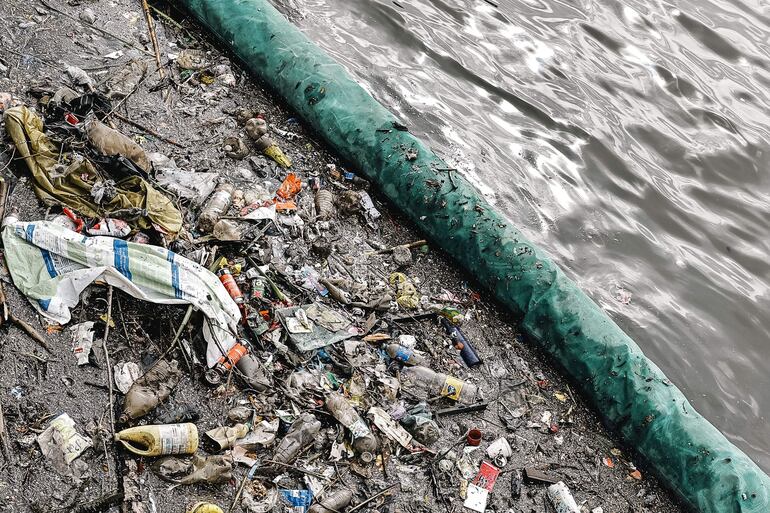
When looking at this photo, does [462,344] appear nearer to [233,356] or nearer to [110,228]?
[233,356]

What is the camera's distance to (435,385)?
376 cm

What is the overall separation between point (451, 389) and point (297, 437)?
3.21 feet

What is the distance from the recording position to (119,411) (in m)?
3.02

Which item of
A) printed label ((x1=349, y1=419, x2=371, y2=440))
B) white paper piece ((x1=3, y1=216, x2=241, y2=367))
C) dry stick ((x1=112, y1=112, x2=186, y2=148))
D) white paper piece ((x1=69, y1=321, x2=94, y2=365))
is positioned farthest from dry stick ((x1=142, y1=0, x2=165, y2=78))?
printed label ((x1=349, y1=419, x2=371, y2=440))

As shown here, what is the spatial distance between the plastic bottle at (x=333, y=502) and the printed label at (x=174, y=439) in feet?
2.11

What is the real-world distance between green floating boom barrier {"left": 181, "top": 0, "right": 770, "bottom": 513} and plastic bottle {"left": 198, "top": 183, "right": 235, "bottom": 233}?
986mm

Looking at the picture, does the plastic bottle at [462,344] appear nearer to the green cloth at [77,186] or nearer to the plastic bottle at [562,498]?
the plastic bottle at [562,498]

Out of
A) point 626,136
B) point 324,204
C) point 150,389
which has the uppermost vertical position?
point 626,136

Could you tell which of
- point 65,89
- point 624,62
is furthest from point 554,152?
point 65,89

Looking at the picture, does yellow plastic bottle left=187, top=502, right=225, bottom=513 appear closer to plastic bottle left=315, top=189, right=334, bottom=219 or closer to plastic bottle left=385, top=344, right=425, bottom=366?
plastic bottle left=385, top=344, right=425, bottom=366

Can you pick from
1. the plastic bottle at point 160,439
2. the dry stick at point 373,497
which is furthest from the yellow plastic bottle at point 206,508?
the dry stick at point 373,497

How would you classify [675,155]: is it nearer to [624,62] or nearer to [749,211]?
[749,211]

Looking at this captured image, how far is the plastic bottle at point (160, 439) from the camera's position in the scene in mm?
2885

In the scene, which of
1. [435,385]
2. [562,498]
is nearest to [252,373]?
[435,385]
